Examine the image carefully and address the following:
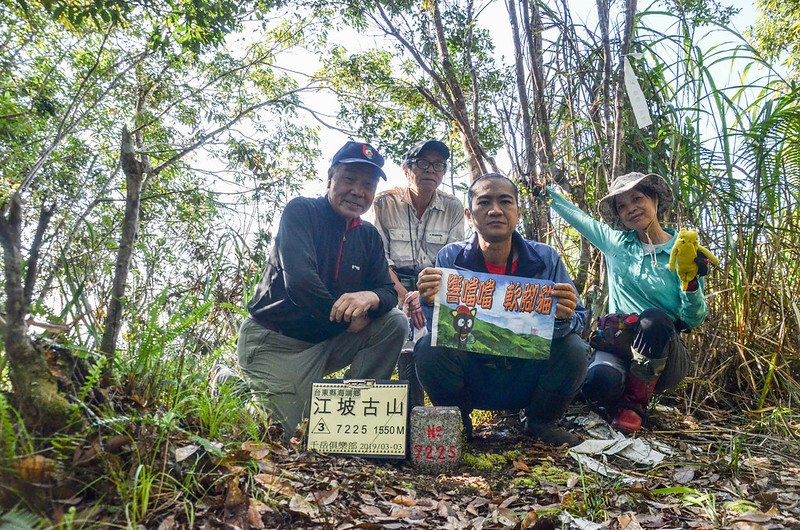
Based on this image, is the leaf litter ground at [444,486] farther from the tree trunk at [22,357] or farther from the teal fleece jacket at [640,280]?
the teal fleece jacket at [640,280]

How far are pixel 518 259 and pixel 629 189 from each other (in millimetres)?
793

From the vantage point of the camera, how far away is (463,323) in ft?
8.58

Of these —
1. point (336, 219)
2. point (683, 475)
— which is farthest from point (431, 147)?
point (683, 475)

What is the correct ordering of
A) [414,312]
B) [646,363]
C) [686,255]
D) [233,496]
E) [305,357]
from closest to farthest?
[233,496] < [686,255] < [646,363] < [305,357] < [414,312]

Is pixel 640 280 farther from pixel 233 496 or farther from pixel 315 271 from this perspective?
pixel 233 496

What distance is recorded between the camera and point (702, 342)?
3.61 meters

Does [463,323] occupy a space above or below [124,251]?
below

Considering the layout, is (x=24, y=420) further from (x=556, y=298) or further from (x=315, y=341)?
(x=556, y=298)

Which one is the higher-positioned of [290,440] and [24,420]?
[24,420]

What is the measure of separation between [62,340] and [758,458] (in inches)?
110

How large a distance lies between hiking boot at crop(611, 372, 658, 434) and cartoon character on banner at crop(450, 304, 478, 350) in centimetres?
100

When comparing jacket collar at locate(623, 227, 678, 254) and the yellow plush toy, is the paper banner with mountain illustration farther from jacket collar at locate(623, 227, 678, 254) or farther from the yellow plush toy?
jacket collar at locate(623, 227, 678, 254)

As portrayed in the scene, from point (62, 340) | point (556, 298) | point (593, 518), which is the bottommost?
point (593, 518)

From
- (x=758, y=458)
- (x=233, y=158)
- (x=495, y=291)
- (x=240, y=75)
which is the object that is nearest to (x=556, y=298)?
(x=495, y=291)
